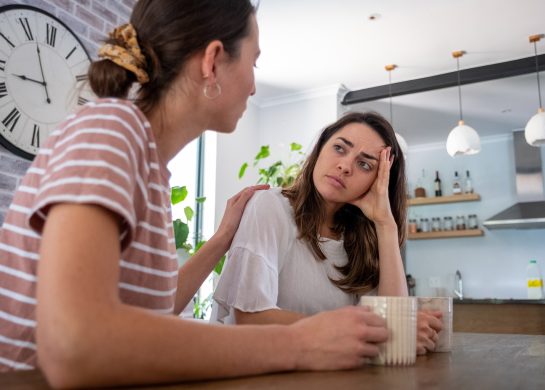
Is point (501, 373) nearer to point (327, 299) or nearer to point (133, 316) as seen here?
point (133, 316)

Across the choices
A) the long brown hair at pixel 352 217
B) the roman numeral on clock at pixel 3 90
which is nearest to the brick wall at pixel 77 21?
the roman numeral on clock at pixel 3 90

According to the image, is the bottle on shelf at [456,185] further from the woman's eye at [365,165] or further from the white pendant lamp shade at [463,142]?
the woman's eye at [365,165]

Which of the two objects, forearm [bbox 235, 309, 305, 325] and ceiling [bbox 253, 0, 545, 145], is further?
ceiling [bbox 253, 0, 545, 145]

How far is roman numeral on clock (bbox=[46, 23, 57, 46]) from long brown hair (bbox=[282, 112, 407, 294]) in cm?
160

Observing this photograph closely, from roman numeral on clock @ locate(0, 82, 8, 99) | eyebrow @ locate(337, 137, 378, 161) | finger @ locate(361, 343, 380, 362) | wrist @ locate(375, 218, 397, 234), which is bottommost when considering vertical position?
finger @ locate(361, 343, 380, 362)

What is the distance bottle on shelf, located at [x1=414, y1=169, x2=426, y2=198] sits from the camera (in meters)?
6.27

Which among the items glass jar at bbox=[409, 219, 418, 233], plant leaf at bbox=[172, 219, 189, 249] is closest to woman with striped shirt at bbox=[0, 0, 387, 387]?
plant leaf at bbox=[172, 219, 189, 249]

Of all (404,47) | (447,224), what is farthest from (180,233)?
(447,224)

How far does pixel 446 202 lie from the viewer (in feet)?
19.9

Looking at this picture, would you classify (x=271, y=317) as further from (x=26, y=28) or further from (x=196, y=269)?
(x=26, y=28)

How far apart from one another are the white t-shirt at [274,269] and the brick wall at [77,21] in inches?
53.8

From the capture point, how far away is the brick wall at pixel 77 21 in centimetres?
225

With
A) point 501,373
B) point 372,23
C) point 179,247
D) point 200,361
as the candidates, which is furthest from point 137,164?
point 372,23

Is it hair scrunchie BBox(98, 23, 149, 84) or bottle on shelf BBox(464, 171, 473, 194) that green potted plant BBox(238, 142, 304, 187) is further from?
hair scrunchie BBox(98, 23, 149, 84)
